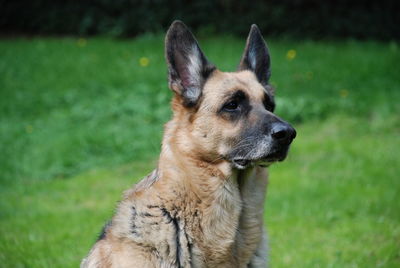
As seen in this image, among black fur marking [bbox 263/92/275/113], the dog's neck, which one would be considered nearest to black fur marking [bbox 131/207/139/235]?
the dog's neck

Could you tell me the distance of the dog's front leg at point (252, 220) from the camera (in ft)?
13.1

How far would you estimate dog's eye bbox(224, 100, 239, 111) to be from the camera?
4.16m

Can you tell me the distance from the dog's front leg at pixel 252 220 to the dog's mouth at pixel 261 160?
116 millimetres

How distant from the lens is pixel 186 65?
4.27 metres

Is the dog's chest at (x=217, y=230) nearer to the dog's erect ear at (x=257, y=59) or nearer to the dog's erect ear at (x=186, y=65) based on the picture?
the dog's erect ear at (x=186, y=65)

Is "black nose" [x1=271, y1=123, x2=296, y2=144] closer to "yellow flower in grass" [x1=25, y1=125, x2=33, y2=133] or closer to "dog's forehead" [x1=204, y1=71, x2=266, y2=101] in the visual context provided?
"dog's forehead" [x1=204, y1=71, x2=266, y2=101]

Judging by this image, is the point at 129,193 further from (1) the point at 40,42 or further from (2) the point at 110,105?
(1) the point at 40,42

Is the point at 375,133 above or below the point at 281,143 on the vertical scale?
below

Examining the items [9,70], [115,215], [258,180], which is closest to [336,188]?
[258,180]

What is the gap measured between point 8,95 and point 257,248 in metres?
9.79

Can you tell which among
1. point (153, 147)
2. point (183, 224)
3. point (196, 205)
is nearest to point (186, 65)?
point (196, 205)

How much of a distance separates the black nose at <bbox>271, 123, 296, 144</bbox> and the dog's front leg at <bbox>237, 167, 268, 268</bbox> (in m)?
0.34

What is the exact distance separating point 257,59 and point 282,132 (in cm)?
92

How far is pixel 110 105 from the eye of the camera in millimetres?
11234
